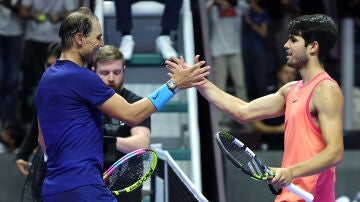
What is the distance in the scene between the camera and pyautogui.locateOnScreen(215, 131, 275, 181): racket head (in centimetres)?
457

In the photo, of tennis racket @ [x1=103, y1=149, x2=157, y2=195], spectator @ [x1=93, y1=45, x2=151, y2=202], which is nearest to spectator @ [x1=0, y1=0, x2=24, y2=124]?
spectator @ [x1=93, y1=45, x2=151, y2=202]

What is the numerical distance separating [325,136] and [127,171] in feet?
3.93

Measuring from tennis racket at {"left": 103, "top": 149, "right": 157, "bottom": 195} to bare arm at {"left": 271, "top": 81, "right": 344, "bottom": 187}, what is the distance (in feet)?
2.98

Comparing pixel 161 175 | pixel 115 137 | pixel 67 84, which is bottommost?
pixel 161 175

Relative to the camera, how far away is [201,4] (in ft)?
27.7

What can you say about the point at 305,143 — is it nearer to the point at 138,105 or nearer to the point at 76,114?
the point at 138,105

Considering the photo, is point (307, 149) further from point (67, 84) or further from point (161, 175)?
point (161, 175)

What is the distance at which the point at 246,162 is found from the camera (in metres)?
4.75

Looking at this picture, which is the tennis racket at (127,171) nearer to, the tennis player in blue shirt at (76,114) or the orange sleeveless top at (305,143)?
the tennis player in blue shirt at (76,114)

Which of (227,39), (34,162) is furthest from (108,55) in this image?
(227,39)

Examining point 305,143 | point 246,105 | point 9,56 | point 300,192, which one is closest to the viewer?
point 300,192

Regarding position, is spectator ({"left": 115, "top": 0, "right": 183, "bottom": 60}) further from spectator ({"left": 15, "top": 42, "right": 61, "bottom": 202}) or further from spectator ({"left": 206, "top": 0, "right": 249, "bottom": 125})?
spectator ({"left": 206, "top": 0, "right": 249, "bottom": 125})

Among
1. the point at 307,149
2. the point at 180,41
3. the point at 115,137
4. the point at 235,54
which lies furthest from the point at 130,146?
the point at 235,54

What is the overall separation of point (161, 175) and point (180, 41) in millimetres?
1993
